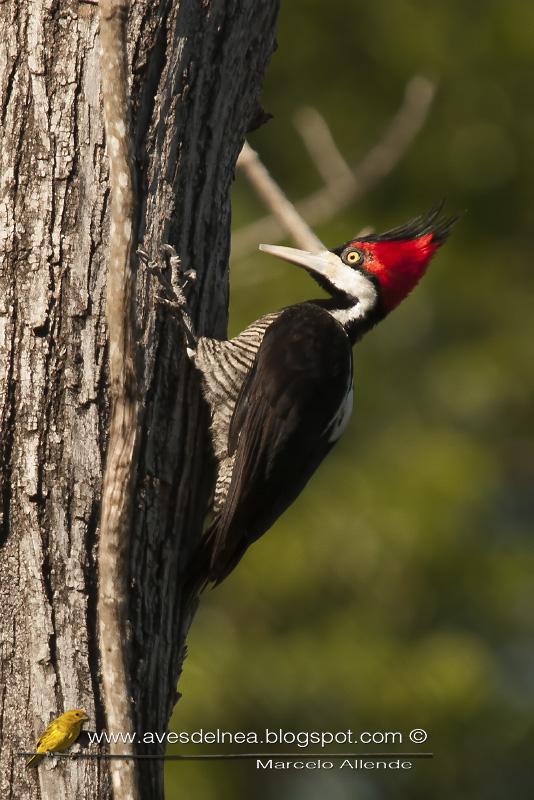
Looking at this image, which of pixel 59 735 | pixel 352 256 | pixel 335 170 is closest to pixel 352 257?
pixel 352 256

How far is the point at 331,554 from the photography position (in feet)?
22.3

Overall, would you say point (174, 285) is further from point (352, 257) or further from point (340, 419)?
point (352, 257)

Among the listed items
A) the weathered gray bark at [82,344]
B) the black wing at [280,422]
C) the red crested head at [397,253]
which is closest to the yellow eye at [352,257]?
the red crested head at [397,253]

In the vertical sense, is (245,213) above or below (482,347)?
above

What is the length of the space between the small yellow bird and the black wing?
0.93m

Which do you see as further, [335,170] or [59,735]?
[335,170]

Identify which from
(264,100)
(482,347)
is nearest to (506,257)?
(482,347)

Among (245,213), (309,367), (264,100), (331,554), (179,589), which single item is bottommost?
(179,589)

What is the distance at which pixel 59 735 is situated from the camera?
2.79 m

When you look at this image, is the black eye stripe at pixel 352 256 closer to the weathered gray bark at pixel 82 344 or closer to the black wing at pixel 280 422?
the black wing at pixel 280 422

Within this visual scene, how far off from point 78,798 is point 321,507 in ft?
13.9

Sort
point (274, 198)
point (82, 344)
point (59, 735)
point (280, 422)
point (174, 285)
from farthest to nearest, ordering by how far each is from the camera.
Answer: point (274, 198), point (280, 422), point (174, 285), point (82, 344), point (59, 735)

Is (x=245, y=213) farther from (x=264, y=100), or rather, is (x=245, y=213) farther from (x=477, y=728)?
(x=477, y=728)

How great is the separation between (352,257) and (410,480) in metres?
2.53
